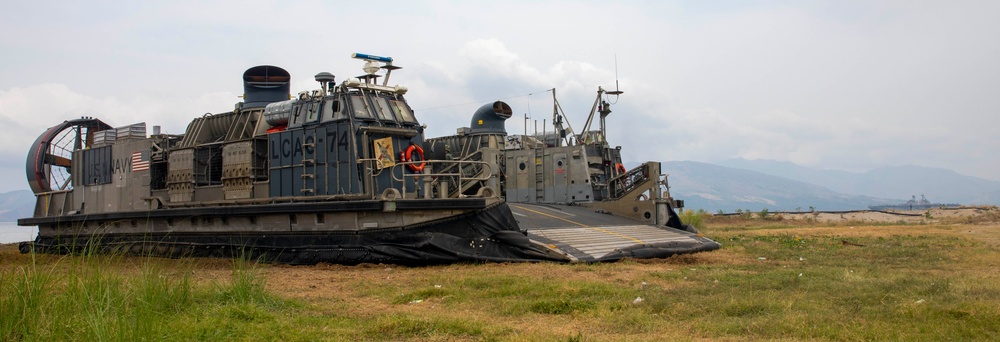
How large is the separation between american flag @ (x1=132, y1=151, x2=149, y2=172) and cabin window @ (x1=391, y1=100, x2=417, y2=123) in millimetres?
6489

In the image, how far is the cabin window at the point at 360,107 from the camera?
47.3 feet

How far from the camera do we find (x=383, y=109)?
15016 mm

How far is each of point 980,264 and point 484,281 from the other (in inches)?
321

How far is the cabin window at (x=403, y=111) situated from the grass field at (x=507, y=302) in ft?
13.0

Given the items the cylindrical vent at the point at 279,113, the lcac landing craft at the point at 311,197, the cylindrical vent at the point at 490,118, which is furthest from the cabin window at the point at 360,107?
the cylindrical vent at the point at 490,118

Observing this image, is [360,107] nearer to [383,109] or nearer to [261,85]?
[383,109]

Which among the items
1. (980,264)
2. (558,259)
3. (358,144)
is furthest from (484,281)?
(980,264)

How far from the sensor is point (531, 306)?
27.5ft

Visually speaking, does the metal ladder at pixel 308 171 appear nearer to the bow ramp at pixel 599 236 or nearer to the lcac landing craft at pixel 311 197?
the lcac landing craft at pixel 311 197

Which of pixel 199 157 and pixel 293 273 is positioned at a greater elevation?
pixel 199 157

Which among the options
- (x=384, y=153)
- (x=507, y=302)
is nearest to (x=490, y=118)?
(x=384, y=153)

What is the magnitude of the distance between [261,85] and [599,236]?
27.9 feet

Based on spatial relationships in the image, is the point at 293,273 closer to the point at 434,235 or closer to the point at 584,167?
the point at 434,235

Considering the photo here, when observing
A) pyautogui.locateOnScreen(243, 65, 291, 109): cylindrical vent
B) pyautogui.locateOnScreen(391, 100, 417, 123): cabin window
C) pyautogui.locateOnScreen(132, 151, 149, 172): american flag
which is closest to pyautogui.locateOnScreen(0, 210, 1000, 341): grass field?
pyautogui.locateOnScreen(391, 100, 417, 123): cabin window
